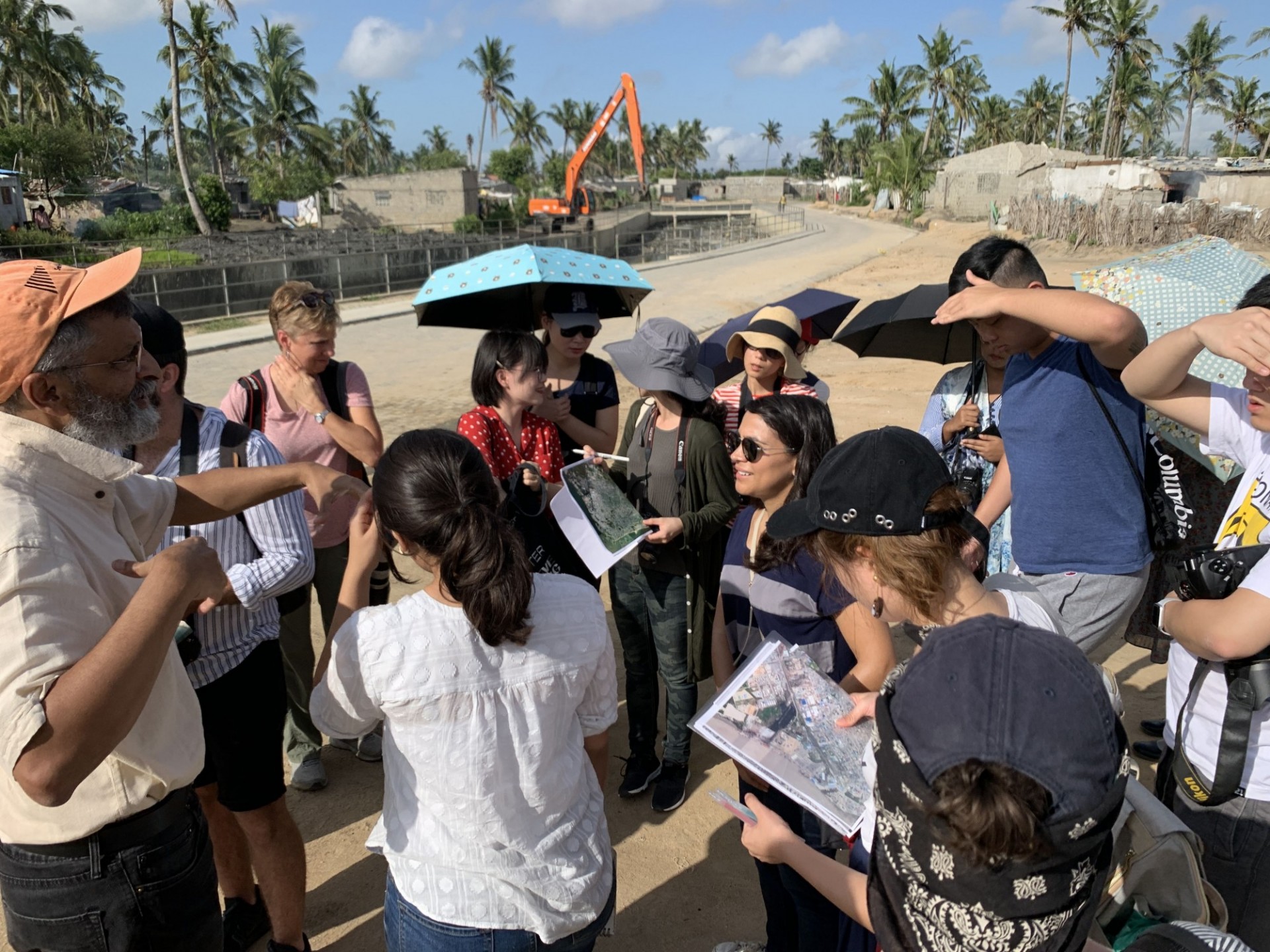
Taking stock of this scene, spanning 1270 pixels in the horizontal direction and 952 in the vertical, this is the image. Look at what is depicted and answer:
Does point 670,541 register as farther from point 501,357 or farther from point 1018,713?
point 1018,713

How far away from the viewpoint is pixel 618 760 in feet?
12.9

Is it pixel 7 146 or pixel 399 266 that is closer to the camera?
pixel 399 266

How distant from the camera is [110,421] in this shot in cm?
176

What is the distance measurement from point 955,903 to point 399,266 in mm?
24820

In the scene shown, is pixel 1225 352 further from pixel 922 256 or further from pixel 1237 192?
pixel 1237 192

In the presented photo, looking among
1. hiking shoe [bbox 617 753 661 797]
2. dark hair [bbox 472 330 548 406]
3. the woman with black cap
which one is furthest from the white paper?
hiking shoe [bbox 617 753 661 797]

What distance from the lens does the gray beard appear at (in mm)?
1697

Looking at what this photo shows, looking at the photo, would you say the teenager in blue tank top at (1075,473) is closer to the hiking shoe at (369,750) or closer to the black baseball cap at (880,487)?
the black baseball cap at (880,487)

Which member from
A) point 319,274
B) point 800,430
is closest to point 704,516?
→ point 800,430

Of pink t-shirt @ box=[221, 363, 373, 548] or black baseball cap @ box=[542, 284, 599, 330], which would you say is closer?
pink t-shirt @ box=[221, 363, 373, 548]

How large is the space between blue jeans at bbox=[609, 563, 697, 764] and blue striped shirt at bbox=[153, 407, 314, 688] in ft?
4.75

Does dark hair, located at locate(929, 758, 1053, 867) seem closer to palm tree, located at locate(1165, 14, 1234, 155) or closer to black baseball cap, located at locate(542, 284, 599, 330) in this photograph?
black baseball cap, located at locate(542, 284, 599, 330)

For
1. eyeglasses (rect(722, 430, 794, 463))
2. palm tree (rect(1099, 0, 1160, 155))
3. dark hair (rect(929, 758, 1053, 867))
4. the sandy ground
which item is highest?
palm tree (rect(1099, 0, 1160, 155))

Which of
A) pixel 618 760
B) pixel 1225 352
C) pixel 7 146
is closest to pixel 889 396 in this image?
pixel 618 760
